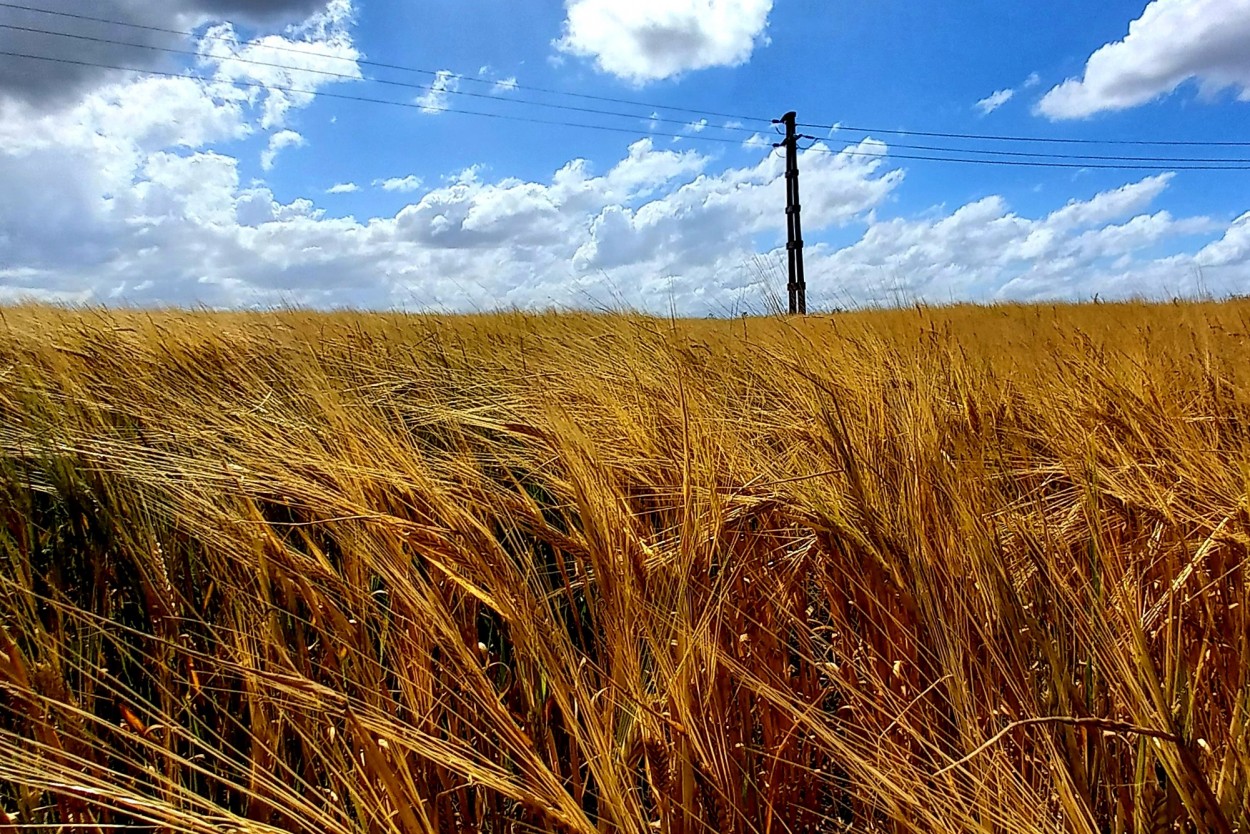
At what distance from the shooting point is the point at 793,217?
1264 cm

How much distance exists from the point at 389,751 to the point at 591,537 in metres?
0.33

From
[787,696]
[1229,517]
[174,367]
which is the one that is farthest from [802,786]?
[174,367]

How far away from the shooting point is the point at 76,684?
3.03ft

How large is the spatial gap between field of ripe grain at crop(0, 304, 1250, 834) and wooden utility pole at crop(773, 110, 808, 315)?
37.4ft

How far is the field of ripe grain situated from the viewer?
0.66 meters

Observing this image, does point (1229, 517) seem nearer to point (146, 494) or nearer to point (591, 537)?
point (591, 537)

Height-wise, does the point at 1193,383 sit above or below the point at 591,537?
above

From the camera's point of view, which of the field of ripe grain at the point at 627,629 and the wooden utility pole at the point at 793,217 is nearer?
the field of ripe grain at the point at 627,629

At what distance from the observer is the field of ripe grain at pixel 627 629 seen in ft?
2.17

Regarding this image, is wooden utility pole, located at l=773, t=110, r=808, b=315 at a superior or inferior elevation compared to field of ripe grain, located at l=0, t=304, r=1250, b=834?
superior

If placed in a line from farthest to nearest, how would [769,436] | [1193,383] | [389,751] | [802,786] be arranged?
[1193,383] < [769,436] < [802,786] < [389,751]

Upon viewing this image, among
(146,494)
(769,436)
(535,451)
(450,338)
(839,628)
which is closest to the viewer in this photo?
(839,628)

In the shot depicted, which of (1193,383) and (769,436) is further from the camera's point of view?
(1193,383)

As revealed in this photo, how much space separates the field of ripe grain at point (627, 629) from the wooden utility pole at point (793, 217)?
37.4 feet
